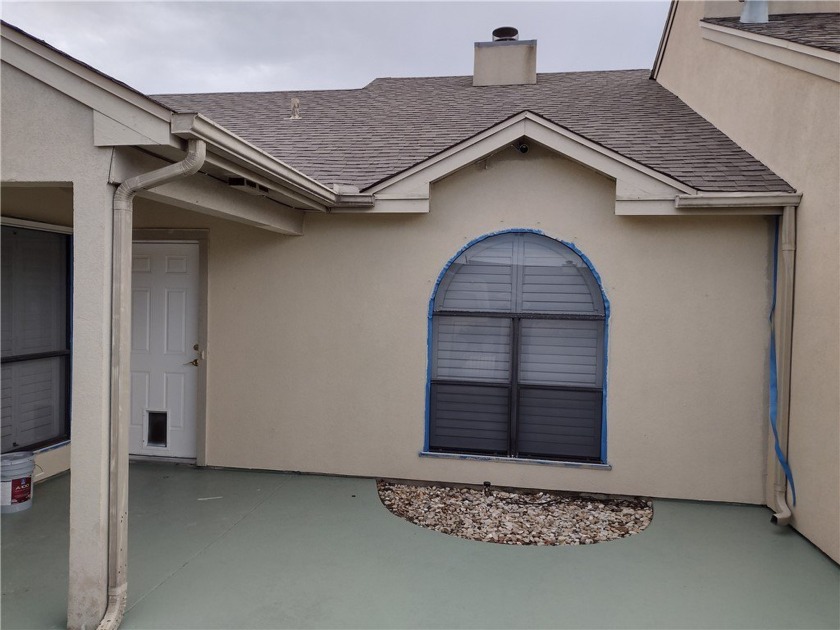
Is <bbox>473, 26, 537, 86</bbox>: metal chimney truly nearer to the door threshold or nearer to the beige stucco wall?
the beige stucco wall

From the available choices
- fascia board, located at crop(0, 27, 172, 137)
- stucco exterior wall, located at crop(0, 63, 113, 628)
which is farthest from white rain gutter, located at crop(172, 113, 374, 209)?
stucco exterior wall, located at crop(0, 63, 113, 628)

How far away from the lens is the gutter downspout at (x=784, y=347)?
4887mm

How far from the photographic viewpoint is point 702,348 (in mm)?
5379

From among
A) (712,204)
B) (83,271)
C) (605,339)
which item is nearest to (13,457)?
(83,271)

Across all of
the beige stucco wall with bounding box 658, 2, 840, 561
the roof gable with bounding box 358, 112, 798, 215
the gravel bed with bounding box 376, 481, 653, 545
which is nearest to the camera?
the beige stucco wall with bounding box 658, 2, 840, 561

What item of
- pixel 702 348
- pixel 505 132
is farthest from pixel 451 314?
pixel 702 348

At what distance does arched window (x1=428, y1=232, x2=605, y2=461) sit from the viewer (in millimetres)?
5641

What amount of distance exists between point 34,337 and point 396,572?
13.6 feet

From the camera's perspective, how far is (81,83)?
3.04 m

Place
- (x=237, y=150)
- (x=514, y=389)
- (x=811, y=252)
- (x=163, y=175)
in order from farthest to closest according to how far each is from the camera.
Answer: (x=514, y=389)
(x=811, y=252)
(x=237, y=150)
(x=163, y=175)

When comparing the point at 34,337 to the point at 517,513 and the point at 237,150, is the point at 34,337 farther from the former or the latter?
the point at 517,513

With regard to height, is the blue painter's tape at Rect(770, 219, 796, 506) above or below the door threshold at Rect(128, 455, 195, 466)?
above

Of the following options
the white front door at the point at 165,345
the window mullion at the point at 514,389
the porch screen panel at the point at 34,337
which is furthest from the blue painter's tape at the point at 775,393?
the porch screen panel at the point at 34,337

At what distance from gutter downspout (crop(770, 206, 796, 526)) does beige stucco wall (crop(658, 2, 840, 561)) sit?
66mm
